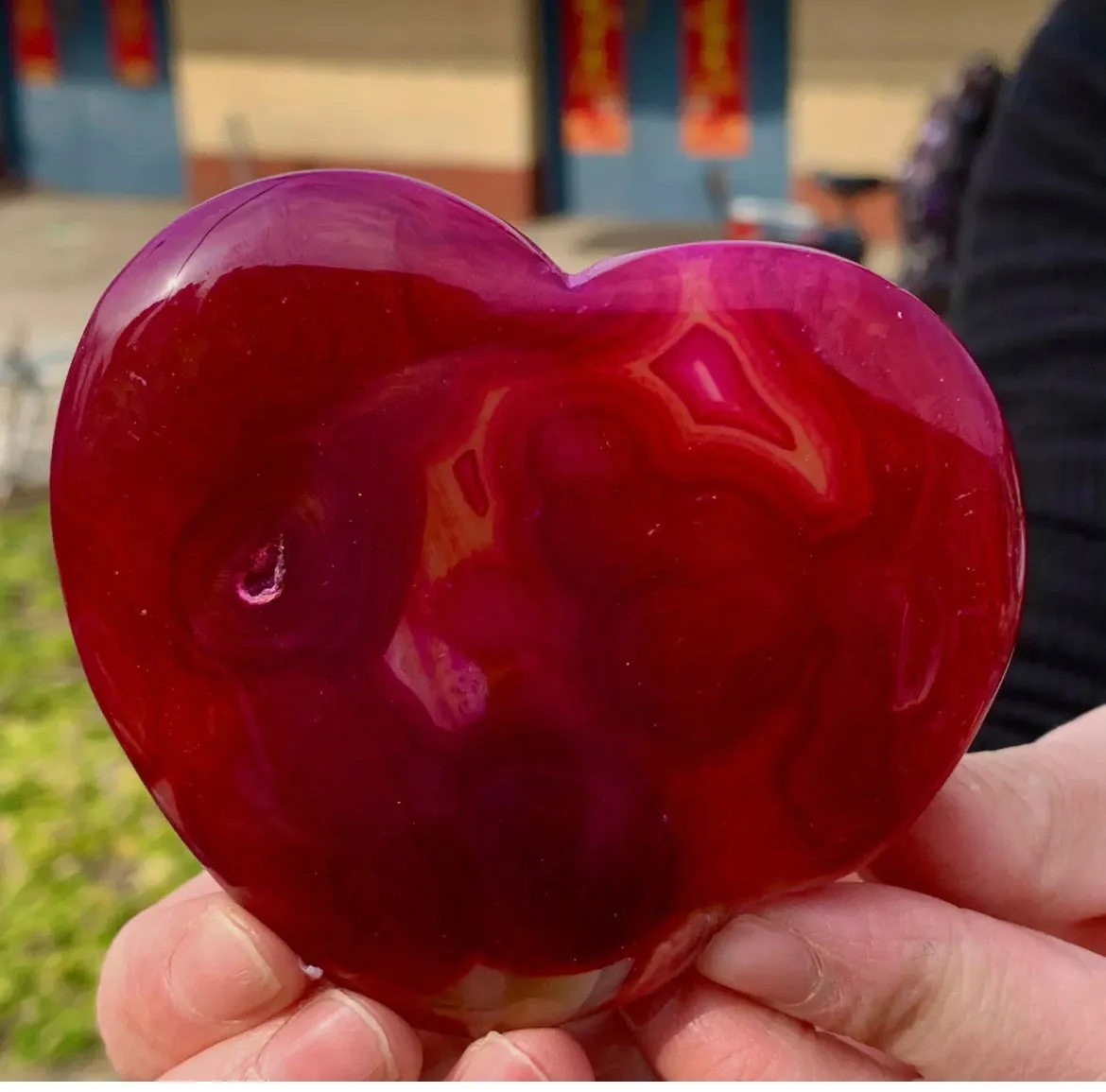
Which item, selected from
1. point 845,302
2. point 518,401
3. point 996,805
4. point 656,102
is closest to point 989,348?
point 996,805

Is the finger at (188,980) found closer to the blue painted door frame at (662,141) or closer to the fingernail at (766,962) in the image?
the fingernail at (766,962)

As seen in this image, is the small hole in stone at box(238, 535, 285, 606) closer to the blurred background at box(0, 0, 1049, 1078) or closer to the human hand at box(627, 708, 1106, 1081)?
the human hand at box(627, 708, 1106, 1081)

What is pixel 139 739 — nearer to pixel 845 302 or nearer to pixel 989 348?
pixel 845 302

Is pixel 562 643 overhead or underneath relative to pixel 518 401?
underneath

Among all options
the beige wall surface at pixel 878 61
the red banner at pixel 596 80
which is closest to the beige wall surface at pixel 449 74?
the beige wall surface at pixel 878 61

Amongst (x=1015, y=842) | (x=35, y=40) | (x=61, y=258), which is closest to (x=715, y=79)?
(x=61, y=258)

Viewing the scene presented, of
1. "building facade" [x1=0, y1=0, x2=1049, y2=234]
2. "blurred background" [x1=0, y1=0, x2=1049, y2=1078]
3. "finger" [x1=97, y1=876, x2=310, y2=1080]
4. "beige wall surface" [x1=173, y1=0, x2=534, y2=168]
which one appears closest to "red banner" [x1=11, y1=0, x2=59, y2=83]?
"blurred background" [x1=0, y1=0, x2=1049, y2=1078]

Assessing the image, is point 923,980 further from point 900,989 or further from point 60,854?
point 60,854

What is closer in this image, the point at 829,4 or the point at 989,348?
the point at 989,348
